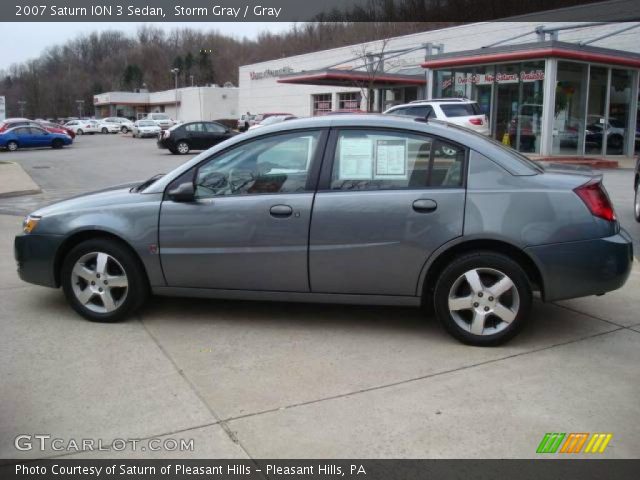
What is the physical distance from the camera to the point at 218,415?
11.6 ft

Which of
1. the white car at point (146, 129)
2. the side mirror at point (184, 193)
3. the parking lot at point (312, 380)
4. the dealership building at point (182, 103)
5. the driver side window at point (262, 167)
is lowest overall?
the parking lot at point (312, 380)

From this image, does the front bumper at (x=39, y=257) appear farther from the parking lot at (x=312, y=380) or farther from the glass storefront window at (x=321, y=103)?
the glass storefront window at (x=321, y=103)

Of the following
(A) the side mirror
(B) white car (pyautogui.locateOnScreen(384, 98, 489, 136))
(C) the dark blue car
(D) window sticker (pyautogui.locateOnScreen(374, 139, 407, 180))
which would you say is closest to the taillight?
(D) window sticker (pyautogui.locateOnScreen(374, 139, 407, 180))

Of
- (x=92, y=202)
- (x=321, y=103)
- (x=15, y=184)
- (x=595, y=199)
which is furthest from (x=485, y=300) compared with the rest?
(x=321, y=103)

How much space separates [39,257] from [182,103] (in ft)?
250

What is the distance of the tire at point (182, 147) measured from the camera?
28070mm

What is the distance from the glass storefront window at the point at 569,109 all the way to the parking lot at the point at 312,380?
17965 mm

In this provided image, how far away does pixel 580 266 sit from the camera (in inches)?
173

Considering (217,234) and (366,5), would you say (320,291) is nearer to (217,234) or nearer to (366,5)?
(217,234)

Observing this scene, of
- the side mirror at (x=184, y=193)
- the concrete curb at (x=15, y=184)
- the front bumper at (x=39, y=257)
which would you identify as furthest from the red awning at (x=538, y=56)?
the front bumper at (x=39, y=257)

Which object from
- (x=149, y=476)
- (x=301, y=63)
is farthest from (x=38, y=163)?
(x=301, y=63)

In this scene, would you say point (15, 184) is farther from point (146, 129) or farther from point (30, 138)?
point (146, 129)

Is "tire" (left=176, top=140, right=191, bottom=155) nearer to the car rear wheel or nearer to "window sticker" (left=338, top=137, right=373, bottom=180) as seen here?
the car rear wheel

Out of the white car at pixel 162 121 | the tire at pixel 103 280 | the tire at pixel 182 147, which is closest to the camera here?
the tire at pixel 103 280
